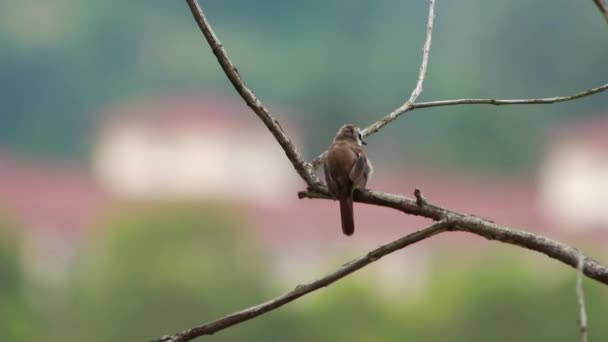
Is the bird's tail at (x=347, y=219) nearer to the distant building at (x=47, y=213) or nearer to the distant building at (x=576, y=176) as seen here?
the distant building at (x=47, y=213)

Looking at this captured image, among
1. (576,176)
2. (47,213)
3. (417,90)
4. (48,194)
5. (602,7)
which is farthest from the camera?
(576,176)

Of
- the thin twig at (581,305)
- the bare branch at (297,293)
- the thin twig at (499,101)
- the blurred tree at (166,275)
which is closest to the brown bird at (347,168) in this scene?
the thin twig at (499,101)

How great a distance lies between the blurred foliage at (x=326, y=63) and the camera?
270 ft

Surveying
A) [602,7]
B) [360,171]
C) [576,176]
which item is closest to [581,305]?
[602,7]

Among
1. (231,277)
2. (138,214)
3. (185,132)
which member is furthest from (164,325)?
(185,132)

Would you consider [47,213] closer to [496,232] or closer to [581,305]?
[496,232]

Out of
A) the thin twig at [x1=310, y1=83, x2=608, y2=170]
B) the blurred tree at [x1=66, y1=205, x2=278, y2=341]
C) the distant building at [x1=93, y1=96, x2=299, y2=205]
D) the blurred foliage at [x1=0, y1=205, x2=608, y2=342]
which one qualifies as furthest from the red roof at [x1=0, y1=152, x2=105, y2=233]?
the thin twig at [x1=310, y1=83, x2=608, y2=170]

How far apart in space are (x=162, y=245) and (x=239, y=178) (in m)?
26.8

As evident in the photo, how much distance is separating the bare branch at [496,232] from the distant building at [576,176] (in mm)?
70175

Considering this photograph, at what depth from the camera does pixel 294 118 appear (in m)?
75.1

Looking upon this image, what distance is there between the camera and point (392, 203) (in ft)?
9.30

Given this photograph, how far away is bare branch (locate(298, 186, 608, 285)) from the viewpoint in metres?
2.49

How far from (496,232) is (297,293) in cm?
35

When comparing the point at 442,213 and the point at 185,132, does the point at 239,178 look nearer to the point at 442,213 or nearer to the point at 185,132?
the point at 185,132
